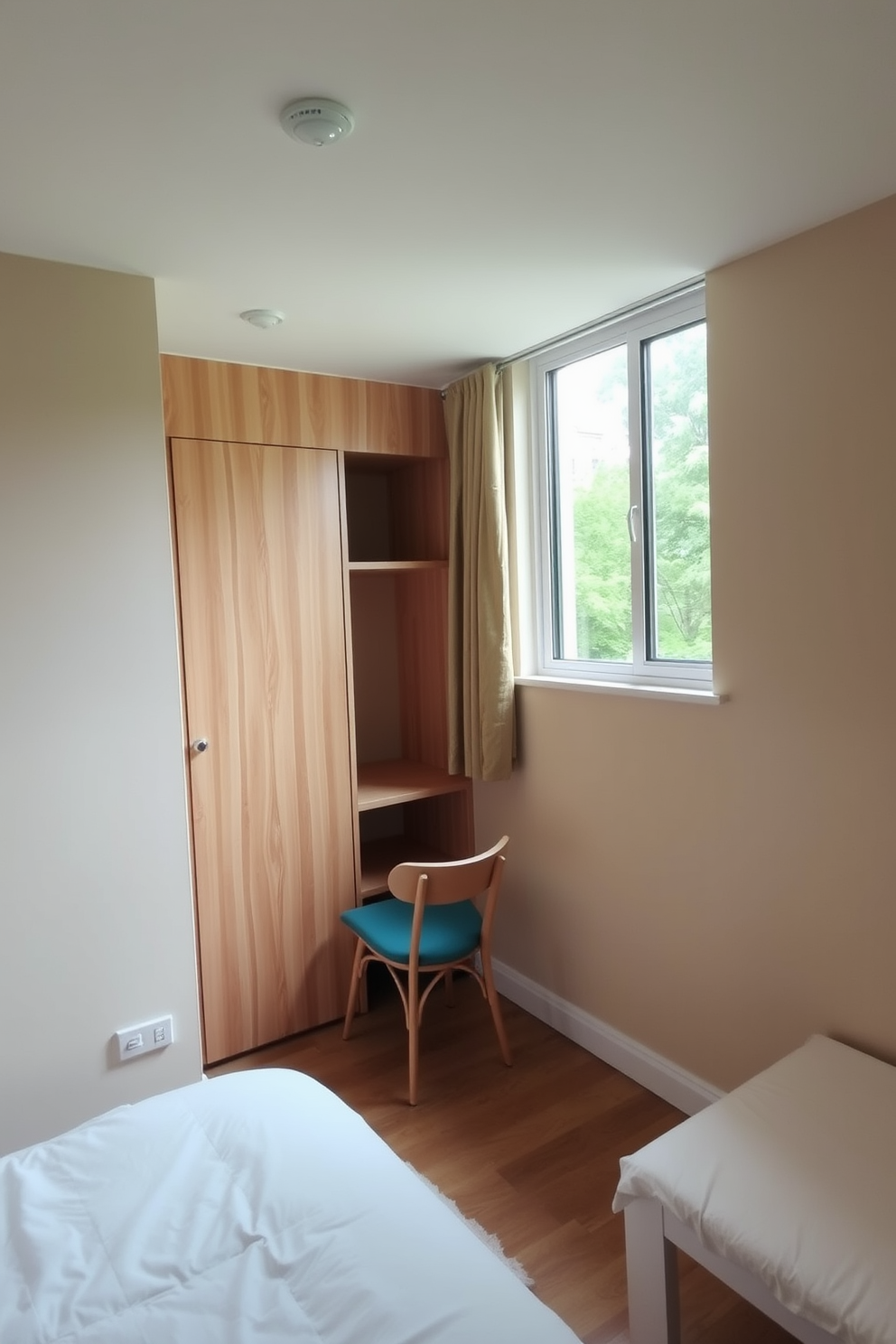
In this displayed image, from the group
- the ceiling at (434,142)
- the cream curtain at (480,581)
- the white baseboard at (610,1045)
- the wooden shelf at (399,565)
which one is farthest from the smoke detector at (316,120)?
the white baseboard at (610,1045)

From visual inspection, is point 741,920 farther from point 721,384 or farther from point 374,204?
point 374,204

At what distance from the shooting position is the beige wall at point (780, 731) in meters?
1.88

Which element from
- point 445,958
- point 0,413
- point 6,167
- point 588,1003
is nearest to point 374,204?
point 6,167

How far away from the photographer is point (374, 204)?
173 cm

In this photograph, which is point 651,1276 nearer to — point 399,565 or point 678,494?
point 678,494

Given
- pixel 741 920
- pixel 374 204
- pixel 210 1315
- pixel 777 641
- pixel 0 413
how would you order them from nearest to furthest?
pixel 210 1315 < pixel 374 204 < pixel 0 413 < pixel 777 641 < pixel 741 920

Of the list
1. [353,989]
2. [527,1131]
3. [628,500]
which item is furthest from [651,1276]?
[628,500]

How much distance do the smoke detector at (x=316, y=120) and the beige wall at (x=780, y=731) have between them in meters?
1.16

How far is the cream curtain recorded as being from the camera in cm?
293

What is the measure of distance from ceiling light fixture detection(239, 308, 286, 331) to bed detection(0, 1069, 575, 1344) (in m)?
2.00

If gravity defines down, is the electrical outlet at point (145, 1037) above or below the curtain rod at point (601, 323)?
below

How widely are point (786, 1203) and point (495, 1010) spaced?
1307 millimetres

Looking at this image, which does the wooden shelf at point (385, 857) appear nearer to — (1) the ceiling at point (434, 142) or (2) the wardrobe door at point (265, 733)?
(2) the wardrobe door at point (265, 733)

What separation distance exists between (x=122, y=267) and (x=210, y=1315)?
2139 mm
